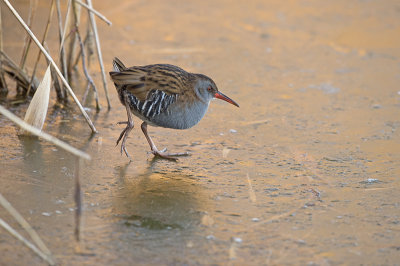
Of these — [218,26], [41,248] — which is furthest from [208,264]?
A: [218,26]

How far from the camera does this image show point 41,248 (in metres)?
3.14

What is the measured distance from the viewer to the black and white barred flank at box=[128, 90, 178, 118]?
15.3 feet

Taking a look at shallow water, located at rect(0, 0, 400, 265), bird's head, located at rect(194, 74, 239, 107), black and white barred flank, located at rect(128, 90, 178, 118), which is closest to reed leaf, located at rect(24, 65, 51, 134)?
shallow water, located at rect(0, 0, 400, 265)

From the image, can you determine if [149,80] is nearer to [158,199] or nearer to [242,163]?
[242,163]

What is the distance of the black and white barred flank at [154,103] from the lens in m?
A: 4.67

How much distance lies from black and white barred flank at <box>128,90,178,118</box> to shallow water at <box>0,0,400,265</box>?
0.40 m

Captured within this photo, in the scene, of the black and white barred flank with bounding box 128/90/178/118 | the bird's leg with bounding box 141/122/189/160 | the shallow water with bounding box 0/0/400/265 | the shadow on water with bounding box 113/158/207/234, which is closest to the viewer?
the shallow water with bounding box 0/0/400/265

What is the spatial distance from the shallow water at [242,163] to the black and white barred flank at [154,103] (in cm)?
40

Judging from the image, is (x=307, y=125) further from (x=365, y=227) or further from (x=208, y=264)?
(x=208, y=264)

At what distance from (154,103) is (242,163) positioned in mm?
837

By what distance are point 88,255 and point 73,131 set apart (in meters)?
2.07

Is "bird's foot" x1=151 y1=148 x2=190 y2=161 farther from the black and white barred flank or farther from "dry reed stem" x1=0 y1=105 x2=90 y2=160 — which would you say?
"dry reed stem" x1=0 y1=105 x2=90 y2=160

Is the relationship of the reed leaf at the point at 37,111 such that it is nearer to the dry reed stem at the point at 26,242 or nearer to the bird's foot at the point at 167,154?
the bird's foot at the point at 167,154

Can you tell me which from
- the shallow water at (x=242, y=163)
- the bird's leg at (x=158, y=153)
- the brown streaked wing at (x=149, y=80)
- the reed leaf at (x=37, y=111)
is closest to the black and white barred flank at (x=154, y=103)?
the brown streaked wing at (x=149, y=80)
